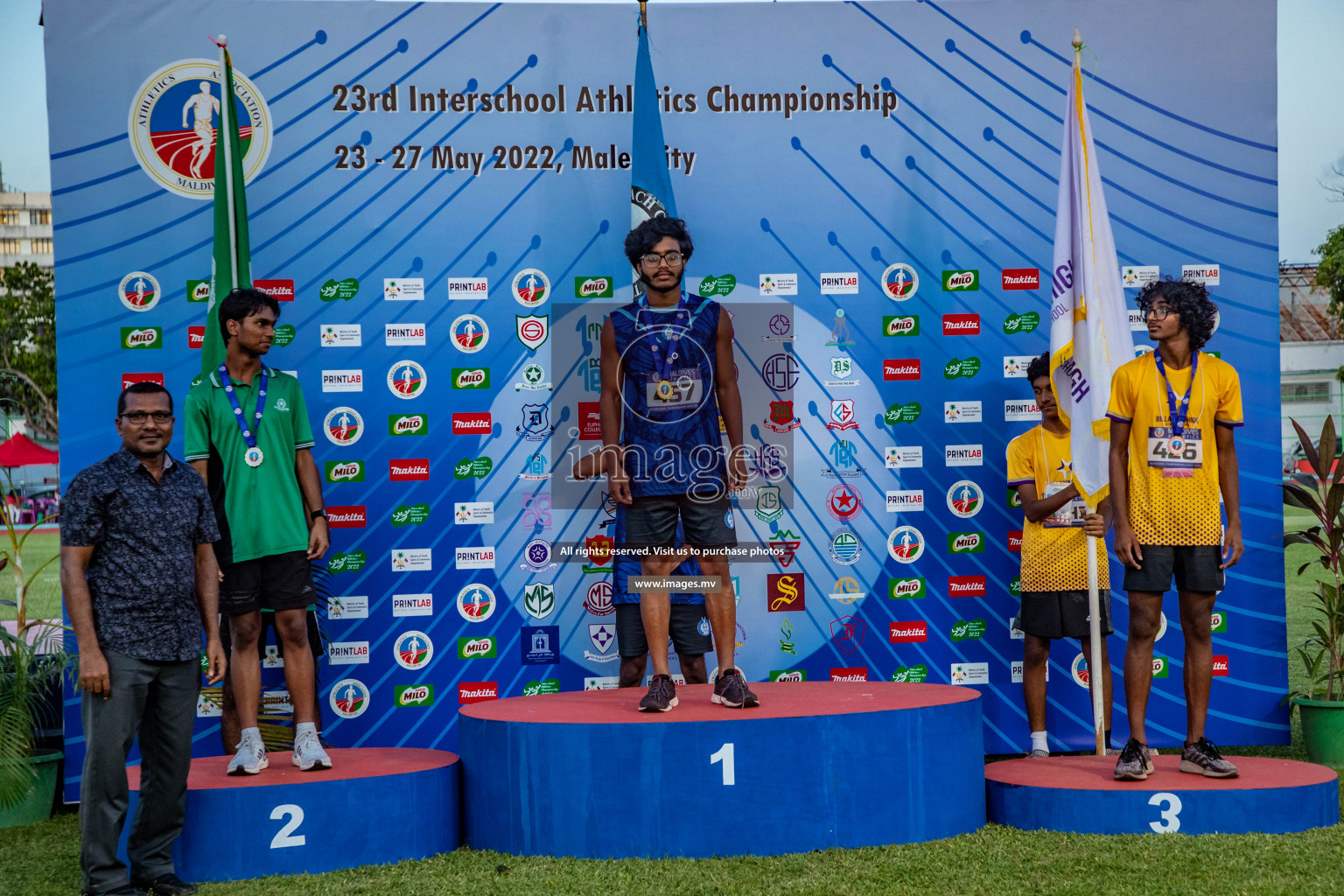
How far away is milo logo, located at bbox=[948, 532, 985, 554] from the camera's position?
5188 mm

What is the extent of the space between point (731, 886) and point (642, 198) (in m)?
2.96

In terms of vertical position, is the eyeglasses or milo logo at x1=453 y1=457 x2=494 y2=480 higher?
the eyeglasses

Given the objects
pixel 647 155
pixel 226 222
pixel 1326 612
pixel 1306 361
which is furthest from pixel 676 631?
pixel 1306 361

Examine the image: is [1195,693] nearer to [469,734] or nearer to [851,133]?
[469,734]

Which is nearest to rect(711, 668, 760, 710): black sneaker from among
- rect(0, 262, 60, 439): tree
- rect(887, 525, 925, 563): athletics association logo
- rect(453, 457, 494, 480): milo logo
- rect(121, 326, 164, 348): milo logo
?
rect(887, 525, 925, 563): athletics association logo

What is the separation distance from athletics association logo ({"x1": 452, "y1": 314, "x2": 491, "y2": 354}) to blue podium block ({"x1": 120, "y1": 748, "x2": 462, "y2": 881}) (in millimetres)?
2092

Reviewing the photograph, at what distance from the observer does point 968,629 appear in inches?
204

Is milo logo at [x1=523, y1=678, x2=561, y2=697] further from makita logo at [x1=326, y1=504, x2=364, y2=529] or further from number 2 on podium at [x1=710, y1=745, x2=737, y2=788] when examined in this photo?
number 2 on podium at [x1=710, y1=745, x2=737, y2=788]

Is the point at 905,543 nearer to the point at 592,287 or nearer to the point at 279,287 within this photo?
the point at 592,287

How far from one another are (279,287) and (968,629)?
3613mm

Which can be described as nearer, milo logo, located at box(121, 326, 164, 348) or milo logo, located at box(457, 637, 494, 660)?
milo logo, located at box(121, 326, 164, 348)

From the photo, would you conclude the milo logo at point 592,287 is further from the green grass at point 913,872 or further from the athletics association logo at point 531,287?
the green grass at point 913,872

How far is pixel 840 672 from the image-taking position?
5.11 m

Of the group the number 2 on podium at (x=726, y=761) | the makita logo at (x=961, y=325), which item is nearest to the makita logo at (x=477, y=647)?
the number 2 on podium at (x=726, y=761)
